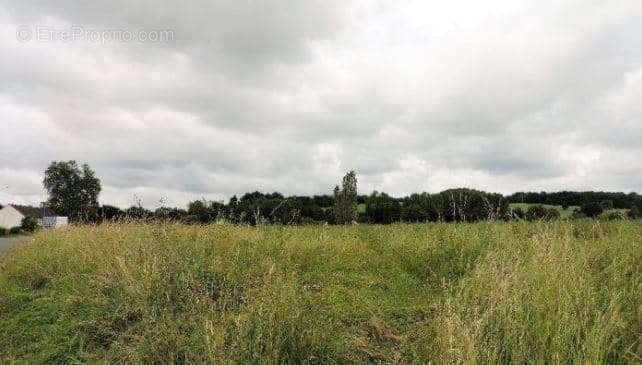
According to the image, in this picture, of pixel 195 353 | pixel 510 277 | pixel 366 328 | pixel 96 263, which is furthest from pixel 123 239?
pixel 510 277

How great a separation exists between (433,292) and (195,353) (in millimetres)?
3750

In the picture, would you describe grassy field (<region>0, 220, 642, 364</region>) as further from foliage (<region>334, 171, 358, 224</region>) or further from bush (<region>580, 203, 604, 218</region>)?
bush (<region>580, 203, 604, 218</region>)

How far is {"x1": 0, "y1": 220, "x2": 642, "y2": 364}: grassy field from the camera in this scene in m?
4.64

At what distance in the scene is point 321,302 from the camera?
6145mm

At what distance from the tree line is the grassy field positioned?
242cm

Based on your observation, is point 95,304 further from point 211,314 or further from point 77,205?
point 77,205

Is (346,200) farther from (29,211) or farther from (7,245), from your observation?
(29,211)

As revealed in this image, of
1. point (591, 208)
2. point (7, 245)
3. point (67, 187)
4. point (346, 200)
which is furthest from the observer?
point (67, 187)

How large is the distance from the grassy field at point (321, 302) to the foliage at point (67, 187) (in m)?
85.3

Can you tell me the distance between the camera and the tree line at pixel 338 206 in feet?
43.5

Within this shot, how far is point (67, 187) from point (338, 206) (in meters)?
73.1

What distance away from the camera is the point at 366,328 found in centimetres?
558

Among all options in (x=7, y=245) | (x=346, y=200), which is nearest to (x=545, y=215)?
(x=346, y=200)

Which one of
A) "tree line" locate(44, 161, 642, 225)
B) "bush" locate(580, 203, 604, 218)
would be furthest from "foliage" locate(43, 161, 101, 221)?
"bush" locate(580, 203, 604, 218)
